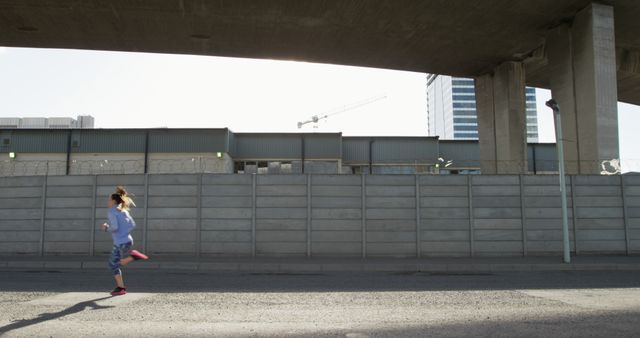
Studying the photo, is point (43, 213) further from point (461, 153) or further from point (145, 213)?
point (461, 153)

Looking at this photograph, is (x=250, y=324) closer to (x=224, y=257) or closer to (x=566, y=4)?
(x=224, y=257)

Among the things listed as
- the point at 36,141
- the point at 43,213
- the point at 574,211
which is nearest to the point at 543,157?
the point at 574,211

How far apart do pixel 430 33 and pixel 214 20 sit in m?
10.1

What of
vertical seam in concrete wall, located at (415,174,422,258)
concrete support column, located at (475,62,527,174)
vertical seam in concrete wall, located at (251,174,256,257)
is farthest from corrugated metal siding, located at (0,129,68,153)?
concrete support column, located at (475,62,527,174)

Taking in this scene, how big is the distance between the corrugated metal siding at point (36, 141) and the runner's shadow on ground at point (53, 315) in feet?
88.8

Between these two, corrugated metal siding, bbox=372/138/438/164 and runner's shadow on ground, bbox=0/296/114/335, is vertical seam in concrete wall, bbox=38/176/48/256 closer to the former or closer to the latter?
runner's shadow on ground, bbox=0/296/114/335

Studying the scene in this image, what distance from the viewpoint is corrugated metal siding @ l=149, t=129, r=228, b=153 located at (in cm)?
3080

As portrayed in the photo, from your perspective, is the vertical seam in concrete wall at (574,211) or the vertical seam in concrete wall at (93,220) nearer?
the vertical seam in concrete wall at (93,220)

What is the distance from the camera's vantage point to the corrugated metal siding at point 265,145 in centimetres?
3316

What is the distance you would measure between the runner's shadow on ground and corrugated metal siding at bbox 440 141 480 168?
30.6 meters

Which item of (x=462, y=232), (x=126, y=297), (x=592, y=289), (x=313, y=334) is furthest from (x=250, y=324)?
(x=462, y=232)

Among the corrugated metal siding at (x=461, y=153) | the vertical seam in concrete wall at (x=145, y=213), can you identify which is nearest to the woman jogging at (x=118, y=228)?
the vertical seam in concrete wall at (x=145, y=213)

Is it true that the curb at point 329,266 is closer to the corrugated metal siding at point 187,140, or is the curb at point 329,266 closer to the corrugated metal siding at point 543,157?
the corrugated metal siding at point 187,140

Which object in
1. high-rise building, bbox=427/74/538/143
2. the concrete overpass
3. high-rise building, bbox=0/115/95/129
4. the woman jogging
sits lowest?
the woman jogging
